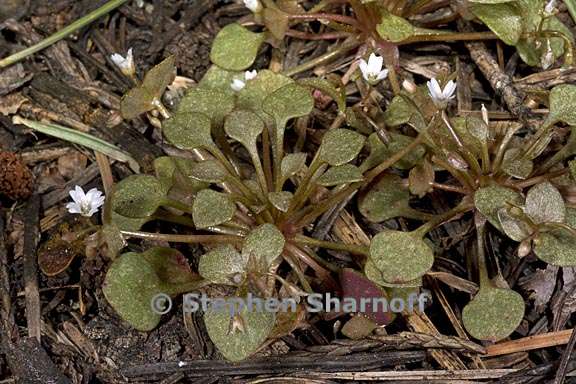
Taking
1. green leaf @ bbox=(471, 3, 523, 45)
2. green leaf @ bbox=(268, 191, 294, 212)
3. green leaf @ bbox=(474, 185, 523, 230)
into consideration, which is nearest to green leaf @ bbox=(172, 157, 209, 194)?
green leaf @ bbox=(268, 191, 294, 212)

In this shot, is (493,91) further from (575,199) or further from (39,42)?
(39,42)

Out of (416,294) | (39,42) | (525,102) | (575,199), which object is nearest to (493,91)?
(525,102)

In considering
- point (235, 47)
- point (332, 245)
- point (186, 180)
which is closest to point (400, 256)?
point (332, 245)

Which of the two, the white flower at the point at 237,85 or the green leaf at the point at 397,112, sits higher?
the green leaf at the point at 397,112

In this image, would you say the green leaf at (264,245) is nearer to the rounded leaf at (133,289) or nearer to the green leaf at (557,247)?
the rounded leaf at (133,289)

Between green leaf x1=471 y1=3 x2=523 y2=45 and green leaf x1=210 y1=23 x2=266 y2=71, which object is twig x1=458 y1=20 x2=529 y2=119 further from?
green leaf x1=210 y1=23 x2=266 y2=71

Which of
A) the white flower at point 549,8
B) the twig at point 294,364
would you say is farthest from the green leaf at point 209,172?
the white flower at point 549,8

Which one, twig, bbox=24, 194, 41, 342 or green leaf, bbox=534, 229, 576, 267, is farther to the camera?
twig, bbox=24, 194, 41, 342
